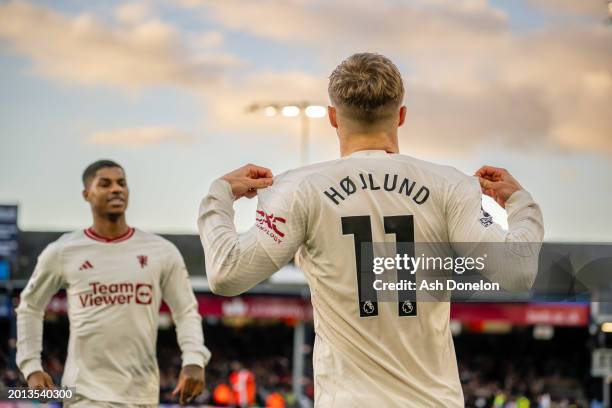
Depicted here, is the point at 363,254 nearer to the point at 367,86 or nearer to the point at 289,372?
the point at 367,86

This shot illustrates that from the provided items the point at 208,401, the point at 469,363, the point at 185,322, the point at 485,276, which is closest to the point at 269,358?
the point at 469,363

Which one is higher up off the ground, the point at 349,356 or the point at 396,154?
the point at 396,154

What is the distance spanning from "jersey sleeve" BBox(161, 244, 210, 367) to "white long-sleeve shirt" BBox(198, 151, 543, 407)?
381 centimetres

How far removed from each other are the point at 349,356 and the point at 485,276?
0.49m

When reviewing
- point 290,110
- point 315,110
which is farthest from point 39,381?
point 290,110

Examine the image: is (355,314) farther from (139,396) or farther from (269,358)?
(269,358)

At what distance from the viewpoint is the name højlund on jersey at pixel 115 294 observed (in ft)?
23.4

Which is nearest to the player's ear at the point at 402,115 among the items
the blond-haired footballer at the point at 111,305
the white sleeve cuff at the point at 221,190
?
the white sleeve cuff at the point at 221,190

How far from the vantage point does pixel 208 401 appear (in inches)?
1283

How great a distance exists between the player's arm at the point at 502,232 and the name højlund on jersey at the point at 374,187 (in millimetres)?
98

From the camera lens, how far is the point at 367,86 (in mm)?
3281

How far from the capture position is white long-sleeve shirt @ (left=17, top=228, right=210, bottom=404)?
6984mm

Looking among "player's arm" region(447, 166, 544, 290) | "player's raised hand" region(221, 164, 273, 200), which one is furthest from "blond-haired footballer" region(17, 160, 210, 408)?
"player's arm" region(447, 166, 544, 290)

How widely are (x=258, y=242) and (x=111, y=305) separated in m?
3.97
